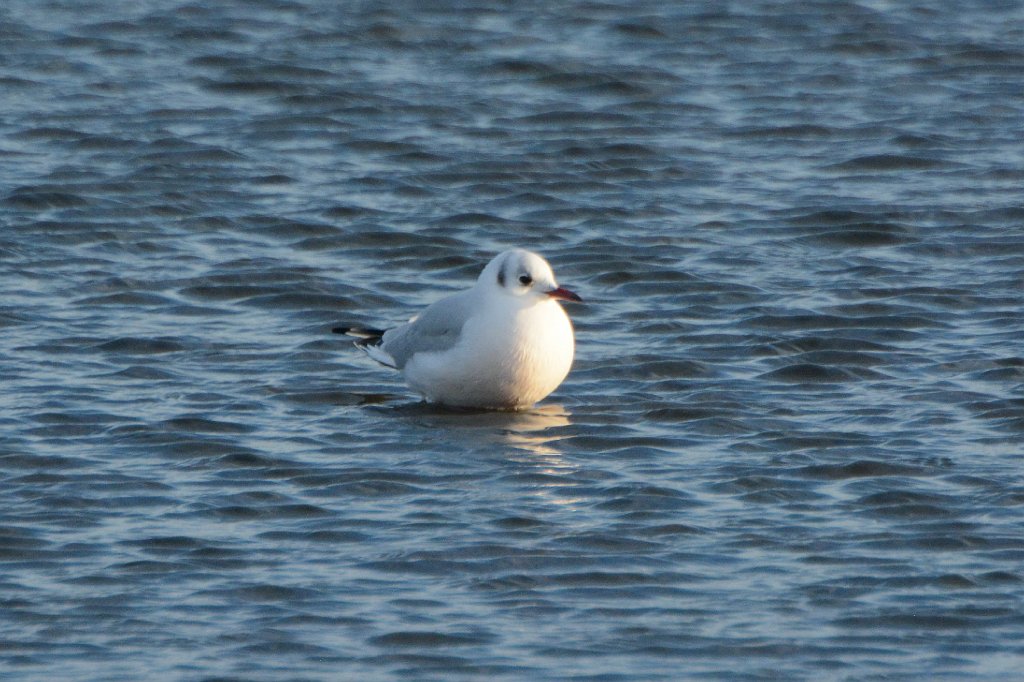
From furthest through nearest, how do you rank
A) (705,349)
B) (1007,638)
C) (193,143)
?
(193,143) < (705,349) < (1007,638)

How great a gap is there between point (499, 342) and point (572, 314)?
2162 mm

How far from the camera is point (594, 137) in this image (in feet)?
52.7

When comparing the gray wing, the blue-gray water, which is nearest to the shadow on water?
the blue-gray water

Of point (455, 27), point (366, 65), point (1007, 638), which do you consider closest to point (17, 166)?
point (366, 65)

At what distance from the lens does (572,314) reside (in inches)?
479

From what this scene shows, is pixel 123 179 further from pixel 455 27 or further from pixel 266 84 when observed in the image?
pixel 455 27

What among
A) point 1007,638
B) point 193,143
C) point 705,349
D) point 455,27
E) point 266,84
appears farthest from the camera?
point 455,27

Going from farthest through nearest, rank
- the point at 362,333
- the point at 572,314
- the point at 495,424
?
the point at 572,314 → the point at 362,333 → the point at 495,424

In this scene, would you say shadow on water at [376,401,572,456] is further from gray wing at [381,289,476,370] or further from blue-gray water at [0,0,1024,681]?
gray wing at [381,289,476,370]

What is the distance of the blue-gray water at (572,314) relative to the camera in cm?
754

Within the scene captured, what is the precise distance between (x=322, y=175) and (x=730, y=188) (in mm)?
2917

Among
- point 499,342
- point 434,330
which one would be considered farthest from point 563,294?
point 434,330

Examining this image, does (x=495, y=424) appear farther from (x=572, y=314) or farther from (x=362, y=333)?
(x=572, y=314)

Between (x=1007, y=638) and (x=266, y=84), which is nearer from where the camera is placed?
(x=1007, y=638)
